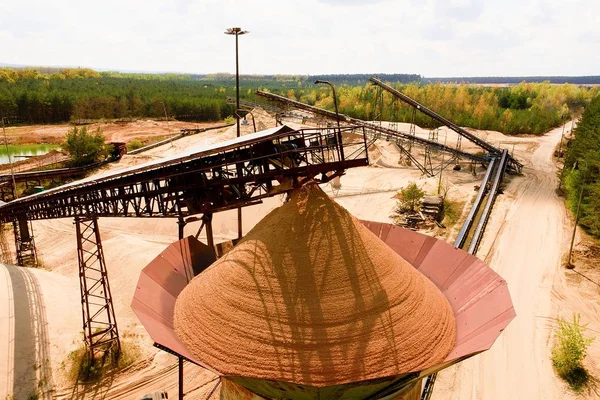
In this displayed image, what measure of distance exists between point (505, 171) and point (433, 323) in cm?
4869

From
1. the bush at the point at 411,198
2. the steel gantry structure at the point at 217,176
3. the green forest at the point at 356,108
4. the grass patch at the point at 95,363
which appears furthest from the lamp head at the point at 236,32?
the green forest at the point at 356,108

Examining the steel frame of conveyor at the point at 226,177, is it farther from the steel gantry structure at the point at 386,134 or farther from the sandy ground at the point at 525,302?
the steel gantry structure at the point at 386,134

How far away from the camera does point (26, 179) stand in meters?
40.7

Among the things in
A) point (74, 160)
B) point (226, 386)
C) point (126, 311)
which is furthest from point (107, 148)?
point (226, 386)

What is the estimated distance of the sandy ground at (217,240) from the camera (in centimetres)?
1816

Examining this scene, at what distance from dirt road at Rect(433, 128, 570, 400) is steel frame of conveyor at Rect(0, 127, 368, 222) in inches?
481

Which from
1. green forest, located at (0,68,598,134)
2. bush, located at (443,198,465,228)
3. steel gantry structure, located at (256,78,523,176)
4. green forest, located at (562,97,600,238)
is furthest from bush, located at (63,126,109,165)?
green forest, located at (562,97,600,238)

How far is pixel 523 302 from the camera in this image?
954 inches

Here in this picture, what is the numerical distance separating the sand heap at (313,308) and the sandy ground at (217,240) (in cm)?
854

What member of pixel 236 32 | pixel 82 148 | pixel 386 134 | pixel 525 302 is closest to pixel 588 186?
pixel 525 302

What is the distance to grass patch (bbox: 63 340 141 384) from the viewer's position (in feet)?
61.7

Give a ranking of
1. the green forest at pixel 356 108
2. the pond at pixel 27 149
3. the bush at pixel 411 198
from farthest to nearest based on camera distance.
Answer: the green forest at pixel 356 108 → the pond at pixel 27 149 → the bush at pixel 411 198

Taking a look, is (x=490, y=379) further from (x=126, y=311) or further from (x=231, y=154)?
(x=126, y=311)

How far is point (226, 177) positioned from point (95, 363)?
12.5m
